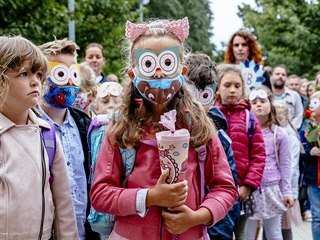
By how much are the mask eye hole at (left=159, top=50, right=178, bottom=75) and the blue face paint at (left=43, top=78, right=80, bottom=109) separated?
119 cm

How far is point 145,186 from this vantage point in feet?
10.4

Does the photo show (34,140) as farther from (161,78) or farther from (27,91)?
→ (161,78)

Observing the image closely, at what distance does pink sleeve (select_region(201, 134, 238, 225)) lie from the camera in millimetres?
3221

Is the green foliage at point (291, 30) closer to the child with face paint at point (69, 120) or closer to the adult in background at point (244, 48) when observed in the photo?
the adult in background at point (244, 48)

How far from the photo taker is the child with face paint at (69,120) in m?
4.15

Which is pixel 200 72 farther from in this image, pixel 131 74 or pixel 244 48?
pixel 244 48

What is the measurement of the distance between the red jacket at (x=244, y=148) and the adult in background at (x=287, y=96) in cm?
566

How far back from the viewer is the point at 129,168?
128 inches

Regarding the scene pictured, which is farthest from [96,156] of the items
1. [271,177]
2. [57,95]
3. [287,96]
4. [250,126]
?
[287,96]

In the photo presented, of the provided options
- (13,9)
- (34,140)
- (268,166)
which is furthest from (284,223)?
(13,9)

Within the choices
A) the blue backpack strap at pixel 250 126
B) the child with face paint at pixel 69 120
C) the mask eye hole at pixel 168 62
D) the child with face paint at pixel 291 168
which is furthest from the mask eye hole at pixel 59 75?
the child with face paint at pixel 291 168

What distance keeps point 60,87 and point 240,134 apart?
1.85m

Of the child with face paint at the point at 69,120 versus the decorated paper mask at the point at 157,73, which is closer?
the decorated paper mask at the point at 157,73

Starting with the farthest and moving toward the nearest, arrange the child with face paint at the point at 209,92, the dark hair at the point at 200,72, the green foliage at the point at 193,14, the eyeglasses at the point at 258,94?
the green foliage at the point at 193,14
the eyeglasses at the point at 258,94
the dark hair at the point at 200,72
the child with face paint at the point at 209,92
